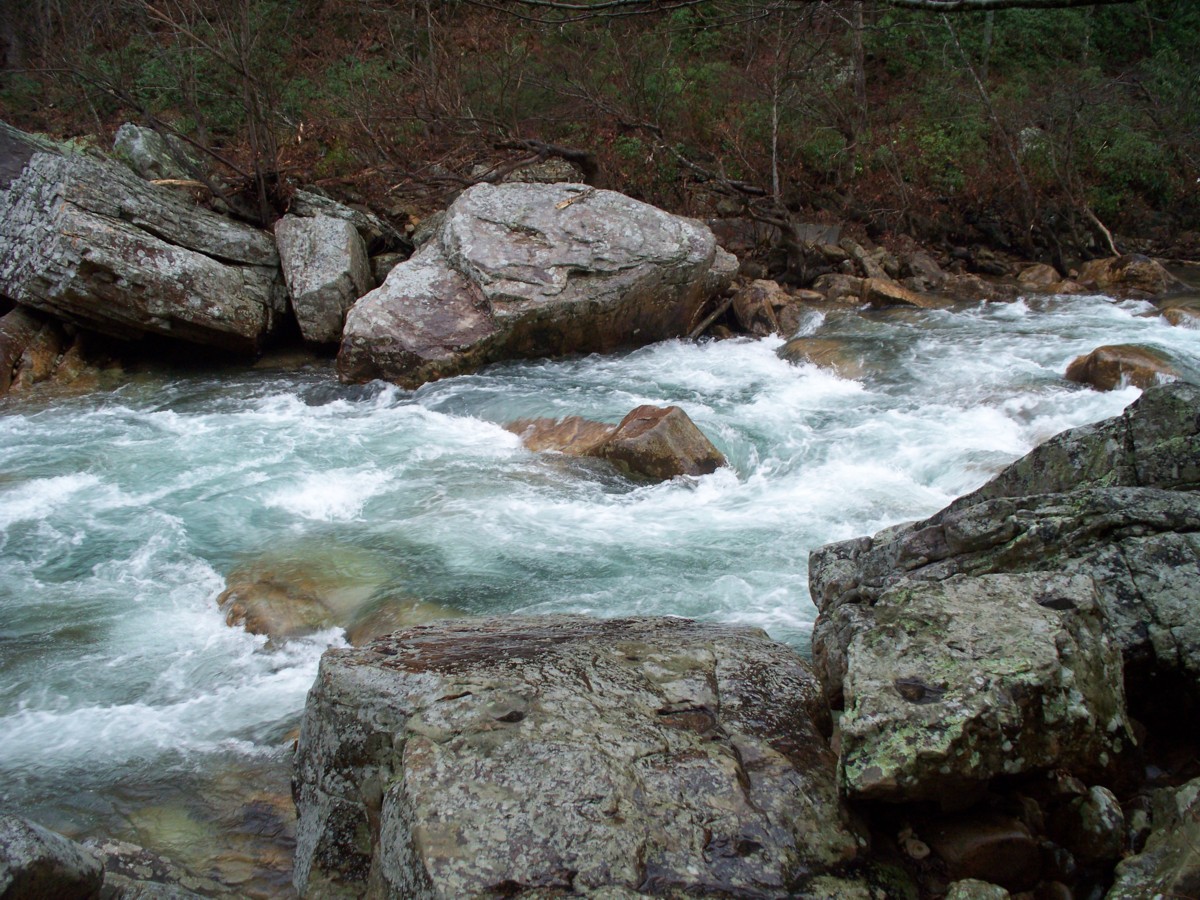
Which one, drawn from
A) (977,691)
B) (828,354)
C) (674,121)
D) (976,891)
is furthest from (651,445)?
(674,121)

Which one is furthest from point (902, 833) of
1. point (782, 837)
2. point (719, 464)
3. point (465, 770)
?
point (719, 464)

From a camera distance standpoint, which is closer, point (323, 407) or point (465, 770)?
point (465, 770)

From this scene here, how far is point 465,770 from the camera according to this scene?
241 cm

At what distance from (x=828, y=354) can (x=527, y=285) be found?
11.2 feet

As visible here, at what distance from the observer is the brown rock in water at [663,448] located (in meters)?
6.84

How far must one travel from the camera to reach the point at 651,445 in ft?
22.4

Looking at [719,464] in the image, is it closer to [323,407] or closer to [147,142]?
[323,407]

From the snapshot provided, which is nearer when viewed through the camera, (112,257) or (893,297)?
(112,257)

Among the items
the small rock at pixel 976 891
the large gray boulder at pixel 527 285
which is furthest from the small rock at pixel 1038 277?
the small rock at pixel 976 891

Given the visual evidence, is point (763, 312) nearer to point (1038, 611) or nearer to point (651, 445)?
point (651, 445)

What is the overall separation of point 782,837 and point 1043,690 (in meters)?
0.83

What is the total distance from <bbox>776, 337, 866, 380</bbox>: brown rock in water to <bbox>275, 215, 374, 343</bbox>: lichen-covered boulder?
5202mm

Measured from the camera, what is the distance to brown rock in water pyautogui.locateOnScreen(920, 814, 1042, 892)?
226 cm

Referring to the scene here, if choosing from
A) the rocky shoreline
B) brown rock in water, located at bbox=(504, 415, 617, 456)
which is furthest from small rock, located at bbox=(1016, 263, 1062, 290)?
the rocky shoreline
